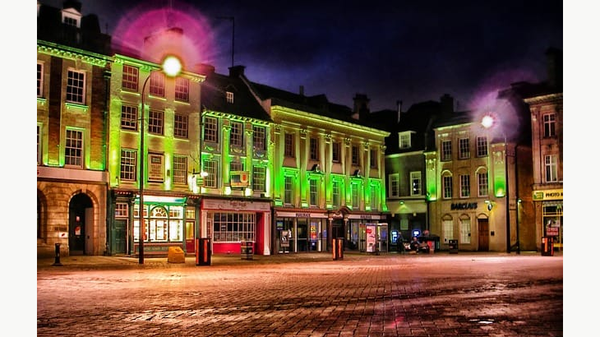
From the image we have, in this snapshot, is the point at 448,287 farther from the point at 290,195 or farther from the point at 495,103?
the point at 495,103

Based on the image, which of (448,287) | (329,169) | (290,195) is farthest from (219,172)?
(448,287)

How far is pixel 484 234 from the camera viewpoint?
145 ft

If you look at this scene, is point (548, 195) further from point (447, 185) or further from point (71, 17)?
point (71, 17)

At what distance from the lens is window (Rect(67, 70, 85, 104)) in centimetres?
2939

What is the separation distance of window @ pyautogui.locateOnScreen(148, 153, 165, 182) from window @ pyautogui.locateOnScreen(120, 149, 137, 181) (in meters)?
0.87

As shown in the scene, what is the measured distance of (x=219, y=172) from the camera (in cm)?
3578

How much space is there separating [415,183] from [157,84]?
22.8m

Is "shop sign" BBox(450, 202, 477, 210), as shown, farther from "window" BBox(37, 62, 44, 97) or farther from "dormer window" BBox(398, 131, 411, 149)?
"window" BBox(37, 62, 44, 97)

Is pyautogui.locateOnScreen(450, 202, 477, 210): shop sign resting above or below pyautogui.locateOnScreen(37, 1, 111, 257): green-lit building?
below

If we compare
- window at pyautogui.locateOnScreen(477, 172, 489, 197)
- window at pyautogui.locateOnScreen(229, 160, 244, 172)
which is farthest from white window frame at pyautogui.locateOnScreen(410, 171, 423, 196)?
window at pyautogui.locateOnScreen(229, 160, 244, 172)

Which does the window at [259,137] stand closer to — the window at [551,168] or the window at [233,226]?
the window at [233,226]

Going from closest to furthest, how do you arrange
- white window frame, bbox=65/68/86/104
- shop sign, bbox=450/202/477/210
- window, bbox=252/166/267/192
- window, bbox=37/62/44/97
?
1. window, bbox=37/62/44/97
2. white window frame, bbox=65/68/86/104
3. window, bbox=252/166/267/192
4. shop sign, bbox=450/202/477/210

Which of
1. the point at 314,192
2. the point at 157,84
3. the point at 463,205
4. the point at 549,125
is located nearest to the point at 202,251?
the point at 157,84
